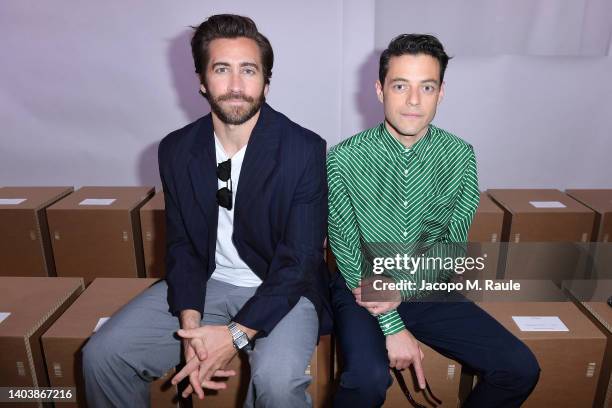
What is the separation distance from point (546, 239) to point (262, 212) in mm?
1465

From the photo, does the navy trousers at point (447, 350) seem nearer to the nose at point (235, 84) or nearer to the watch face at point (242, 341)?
the watch face at point (242, 341)

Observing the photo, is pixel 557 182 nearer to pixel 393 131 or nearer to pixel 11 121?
pixel 393 131

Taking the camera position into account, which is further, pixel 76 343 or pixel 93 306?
pixel 93 306

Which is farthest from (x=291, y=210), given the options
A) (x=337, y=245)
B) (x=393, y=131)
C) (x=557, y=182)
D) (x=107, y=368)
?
(x=557, y=182)

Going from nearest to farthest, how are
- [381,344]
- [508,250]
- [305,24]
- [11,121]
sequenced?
[381,344], [508,250], [305,24], [11,121]

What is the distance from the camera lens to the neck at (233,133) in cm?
138

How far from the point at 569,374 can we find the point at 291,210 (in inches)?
39.2

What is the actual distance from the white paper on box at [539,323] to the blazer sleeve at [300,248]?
0.65 meters

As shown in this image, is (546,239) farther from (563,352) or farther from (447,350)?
(447,350)

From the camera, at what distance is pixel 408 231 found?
1.45 metres

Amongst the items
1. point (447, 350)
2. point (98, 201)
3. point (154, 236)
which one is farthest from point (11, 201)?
point (447, 350)

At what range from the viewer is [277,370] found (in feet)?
3.75

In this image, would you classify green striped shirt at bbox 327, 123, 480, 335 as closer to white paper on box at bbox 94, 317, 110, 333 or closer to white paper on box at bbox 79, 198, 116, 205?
white paper on box at bbox 94, 317, 110, 333

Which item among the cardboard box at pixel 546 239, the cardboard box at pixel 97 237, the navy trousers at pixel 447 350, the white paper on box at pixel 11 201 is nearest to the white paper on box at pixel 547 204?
the cardboard box at pixel 546 239
